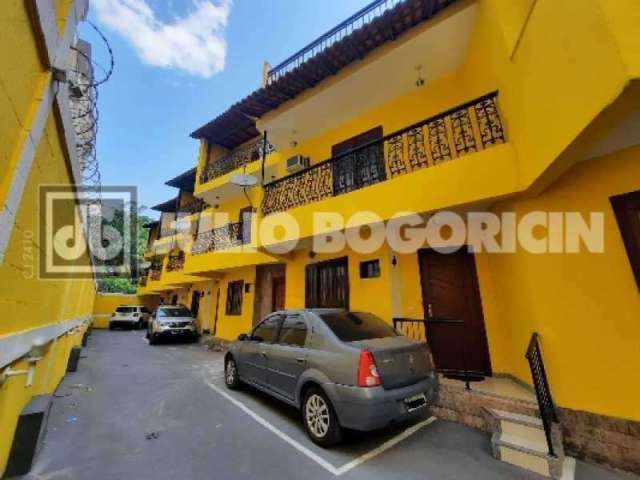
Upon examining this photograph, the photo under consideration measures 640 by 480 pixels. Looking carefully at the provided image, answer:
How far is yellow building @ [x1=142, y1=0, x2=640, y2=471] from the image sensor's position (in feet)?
10.7

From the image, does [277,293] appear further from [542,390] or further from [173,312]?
[542,390]

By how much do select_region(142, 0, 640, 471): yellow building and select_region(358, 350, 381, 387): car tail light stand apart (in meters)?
2.21

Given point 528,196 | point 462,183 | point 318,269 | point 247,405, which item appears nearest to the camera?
point 528,196

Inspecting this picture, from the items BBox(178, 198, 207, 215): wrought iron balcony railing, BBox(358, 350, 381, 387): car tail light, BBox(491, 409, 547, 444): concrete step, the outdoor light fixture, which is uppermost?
BBox(178, 198, 207, 215): wrought iron balcony railing

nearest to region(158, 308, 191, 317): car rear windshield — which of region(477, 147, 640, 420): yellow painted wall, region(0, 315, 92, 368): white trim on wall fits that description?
region(0, 315, 92, 368): white trim on wall

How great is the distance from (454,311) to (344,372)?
3539 mm

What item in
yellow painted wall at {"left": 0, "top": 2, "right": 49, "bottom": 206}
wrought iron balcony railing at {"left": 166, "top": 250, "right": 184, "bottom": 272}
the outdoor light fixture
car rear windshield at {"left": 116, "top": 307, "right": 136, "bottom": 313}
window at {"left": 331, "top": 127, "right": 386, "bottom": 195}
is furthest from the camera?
car rear windshield at {"left": 116, "top": 307, "right": 136, "bottom": 313}

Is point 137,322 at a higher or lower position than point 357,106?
lower

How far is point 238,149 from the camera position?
1450 centimetres

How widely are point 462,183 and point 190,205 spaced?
17.2 m

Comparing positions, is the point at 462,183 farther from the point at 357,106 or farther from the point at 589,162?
the point at 357,106

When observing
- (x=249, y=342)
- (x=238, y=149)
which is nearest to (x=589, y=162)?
(x=249, y=342)

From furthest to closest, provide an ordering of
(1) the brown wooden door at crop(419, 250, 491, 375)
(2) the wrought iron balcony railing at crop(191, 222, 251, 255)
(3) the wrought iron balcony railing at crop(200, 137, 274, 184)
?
(3) the wrought iron balcony railing at crop(200, 137, 274, 184), (2) the wrought iron balcony railing at crop(191, 222, 251, 255), (1) the brown wooden door at crop(419, 250, 491, 375)

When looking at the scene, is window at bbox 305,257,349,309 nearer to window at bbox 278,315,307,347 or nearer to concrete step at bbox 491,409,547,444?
window at bbox 278,315,307,347
